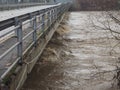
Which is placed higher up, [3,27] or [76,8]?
[3,27]

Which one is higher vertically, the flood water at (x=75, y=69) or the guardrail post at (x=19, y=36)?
the guardrail post at (x=19, y=36)

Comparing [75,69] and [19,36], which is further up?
[19,36]

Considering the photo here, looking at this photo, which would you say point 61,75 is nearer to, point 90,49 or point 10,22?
point 10,22

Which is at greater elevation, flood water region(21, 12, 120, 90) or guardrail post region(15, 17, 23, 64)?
guardrail post region(15, 17, 23, 64)

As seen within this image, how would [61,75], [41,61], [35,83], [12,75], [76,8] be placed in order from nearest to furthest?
1. [12,75]
2. [35,83]
3. [61,75]
4. [41,61]
5. [76,8]

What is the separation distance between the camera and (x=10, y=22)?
7566mm

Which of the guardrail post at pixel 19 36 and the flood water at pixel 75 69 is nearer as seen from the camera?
the guardrail post at pixel 19 36

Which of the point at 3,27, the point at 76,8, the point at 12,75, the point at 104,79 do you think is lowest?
the point at 76,8

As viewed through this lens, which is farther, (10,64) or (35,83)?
(35,83)

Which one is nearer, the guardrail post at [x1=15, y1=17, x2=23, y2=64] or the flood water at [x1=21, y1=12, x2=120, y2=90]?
the guardrail post at [x1=15, y1=17, x2=23, y2=64]

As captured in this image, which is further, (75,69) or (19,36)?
(75,69)

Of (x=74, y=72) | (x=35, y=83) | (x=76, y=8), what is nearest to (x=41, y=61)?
(x=74, y=72)

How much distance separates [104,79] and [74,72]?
4.46 feet

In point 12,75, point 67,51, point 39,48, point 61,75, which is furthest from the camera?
point 67,51
